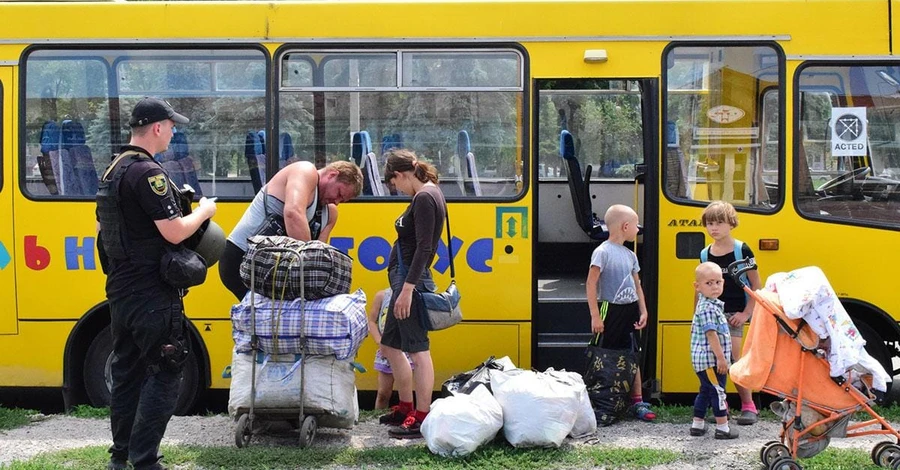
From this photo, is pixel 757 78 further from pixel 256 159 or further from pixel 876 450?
pixel 256 159

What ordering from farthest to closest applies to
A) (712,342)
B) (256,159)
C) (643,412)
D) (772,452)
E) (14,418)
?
(256,159) < (14,418) < (643,412) < (712,342) < (772,452)

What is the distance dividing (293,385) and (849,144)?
4.06 m

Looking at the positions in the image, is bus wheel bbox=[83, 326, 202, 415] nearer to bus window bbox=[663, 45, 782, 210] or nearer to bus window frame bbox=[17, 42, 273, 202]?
bus window frame bbox=[17, 42, 273, 202]

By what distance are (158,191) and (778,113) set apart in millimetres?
4148

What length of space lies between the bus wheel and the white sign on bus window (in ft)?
15.4

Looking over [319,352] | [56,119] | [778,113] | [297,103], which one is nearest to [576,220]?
[778,113]

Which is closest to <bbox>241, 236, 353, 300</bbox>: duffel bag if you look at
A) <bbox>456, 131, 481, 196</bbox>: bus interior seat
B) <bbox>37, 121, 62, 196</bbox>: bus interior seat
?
<bbox>456, 131, 481, 196</bbox>: bus interior seat

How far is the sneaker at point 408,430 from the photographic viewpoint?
236 inches

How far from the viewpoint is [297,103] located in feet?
22.1

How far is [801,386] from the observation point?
16.6ft

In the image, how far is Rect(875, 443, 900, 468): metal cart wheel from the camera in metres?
5.11

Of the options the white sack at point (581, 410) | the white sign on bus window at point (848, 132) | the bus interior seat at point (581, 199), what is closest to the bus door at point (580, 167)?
the bus interior seat at point (581, 199)

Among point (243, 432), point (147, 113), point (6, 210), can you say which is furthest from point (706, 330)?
point (6, 210)

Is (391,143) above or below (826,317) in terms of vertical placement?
above
